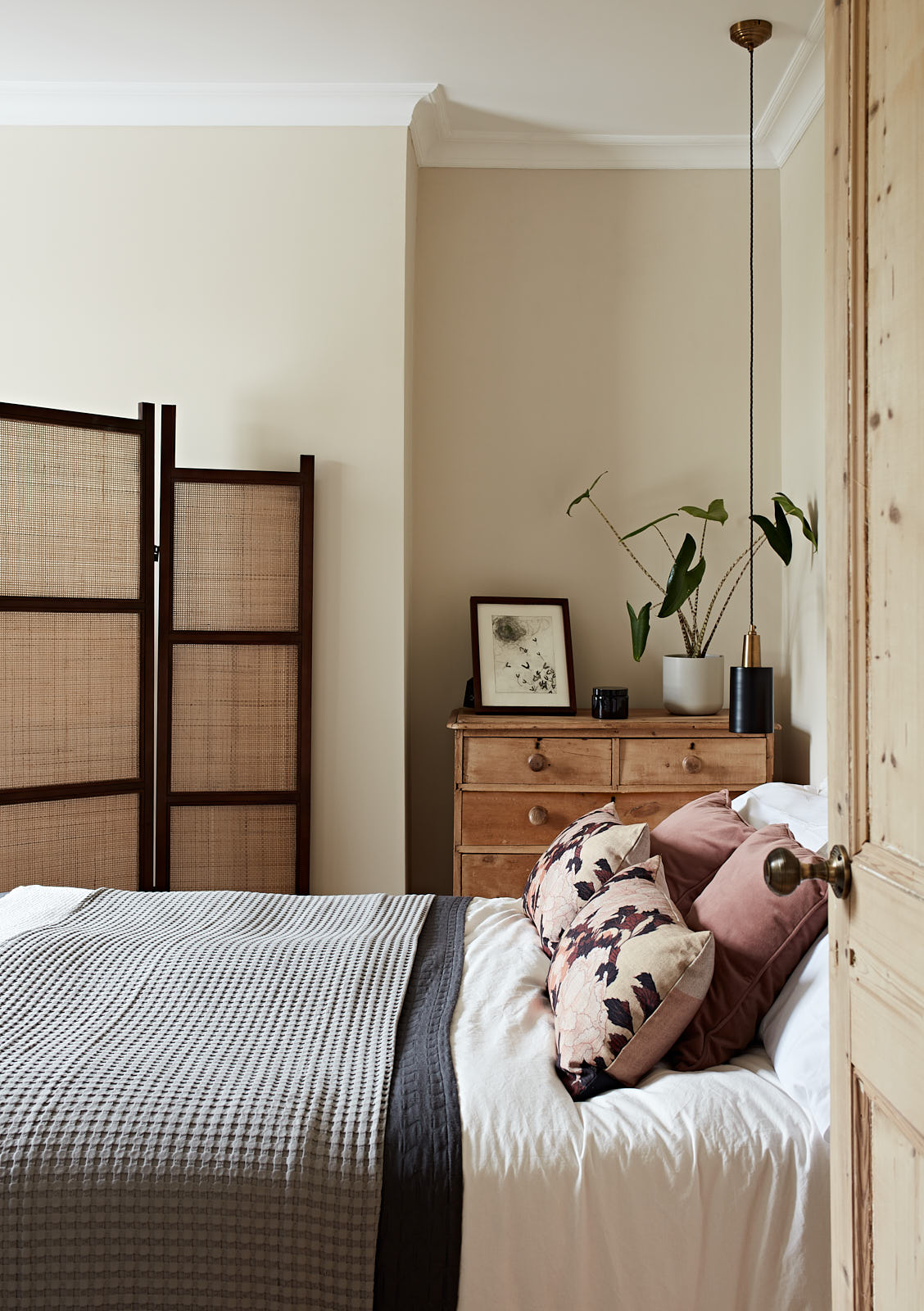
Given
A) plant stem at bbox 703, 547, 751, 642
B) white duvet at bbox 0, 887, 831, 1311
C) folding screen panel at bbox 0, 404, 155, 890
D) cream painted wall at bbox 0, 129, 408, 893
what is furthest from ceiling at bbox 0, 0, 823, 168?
white duvet at bbox 0, 887, 831, 1311

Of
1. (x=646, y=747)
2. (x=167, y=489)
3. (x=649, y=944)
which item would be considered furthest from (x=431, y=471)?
(x=649, y=944)

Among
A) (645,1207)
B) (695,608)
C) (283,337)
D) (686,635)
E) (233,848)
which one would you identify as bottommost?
(645,1207)

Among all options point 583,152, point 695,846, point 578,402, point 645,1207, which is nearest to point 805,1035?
point 645,1207

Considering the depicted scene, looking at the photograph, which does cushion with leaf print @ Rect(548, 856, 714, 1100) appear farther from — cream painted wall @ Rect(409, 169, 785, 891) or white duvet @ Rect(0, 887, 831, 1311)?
cream painted wall @ Rect(409, 169, 785, 891)

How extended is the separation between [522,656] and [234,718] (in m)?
0.99

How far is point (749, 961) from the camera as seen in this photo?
1501 mm

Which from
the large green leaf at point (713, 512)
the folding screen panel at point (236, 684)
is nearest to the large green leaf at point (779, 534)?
the large green leaf at point (713, 512)

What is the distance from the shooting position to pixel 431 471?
354cm

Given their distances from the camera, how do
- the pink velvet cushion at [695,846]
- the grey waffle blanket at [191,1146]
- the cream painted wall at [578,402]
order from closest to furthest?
the grey waffle blanket at [191,1146] < the pink velvet cushion at [695,846] < the cream painted wall at [578,402]

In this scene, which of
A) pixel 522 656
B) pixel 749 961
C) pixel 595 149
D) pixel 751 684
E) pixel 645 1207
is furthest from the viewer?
pixel 595 149

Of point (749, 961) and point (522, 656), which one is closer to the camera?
point (749, 961)

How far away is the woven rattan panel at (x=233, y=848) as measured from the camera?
3.02 metres

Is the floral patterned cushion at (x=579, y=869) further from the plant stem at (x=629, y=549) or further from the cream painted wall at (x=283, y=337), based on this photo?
the plant stem at (x=629, y=549)

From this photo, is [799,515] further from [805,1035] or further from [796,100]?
[805,1035]
